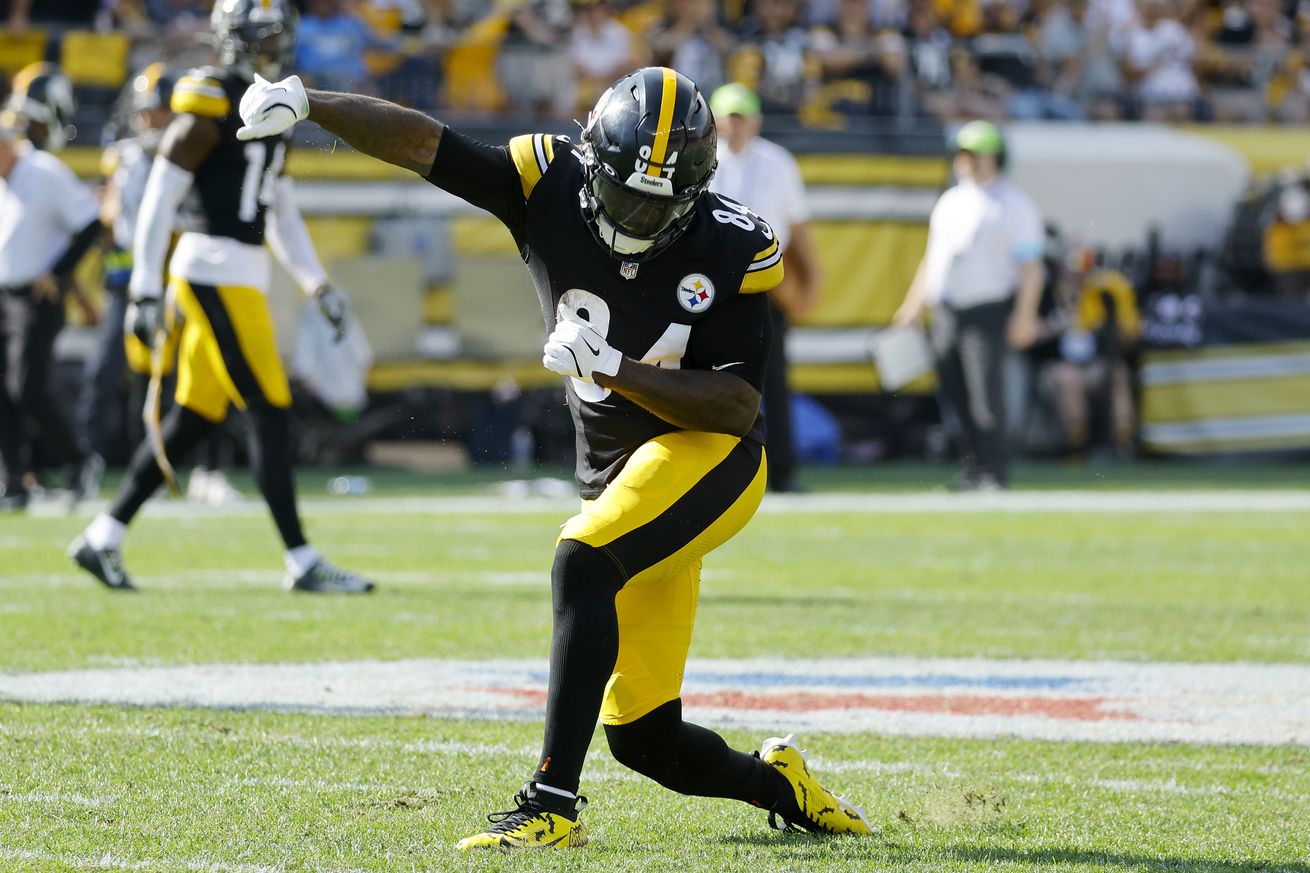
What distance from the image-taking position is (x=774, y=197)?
9938 mm

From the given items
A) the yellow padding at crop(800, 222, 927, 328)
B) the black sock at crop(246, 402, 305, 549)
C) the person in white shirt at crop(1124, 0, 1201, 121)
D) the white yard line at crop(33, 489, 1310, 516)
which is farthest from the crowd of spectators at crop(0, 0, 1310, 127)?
the black sock at crop(246, 402, 305, 549)

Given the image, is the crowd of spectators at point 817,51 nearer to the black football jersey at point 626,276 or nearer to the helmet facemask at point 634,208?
the black football jersey at point 626,276

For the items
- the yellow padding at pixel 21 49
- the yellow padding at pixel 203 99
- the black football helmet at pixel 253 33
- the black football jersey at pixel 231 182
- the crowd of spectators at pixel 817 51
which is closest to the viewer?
the black football helmet at pixel 253 33

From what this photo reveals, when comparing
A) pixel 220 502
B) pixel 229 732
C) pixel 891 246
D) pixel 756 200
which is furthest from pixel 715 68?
pixel 229 732

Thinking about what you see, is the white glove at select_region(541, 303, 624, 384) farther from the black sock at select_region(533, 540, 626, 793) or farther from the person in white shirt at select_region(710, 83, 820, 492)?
the person in white shirt at select_region(710, 83, 820, 492)

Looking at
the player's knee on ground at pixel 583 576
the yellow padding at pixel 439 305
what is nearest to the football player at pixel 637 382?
the player's knee on ground at pixel 583 576

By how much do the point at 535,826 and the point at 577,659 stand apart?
29cm

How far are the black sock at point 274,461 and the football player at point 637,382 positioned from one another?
3.19 meters

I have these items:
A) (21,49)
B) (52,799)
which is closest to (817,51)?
(21,49)

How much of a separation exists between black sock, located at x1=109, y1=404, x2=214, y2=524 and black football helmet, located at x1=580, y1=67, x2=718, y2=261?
3586 millimetres

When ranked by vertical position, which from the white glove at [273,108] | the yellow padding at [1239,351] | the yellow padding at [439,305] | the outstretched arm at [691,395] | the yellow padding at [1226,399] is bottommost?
the yellow padding at [1226,399]

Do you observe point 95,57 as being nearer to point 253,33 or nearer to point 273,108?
point 253,33

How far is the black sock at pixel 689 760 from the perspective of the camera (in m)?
3.44

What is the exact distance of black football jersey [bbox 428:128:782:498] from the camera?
11.4 ft
